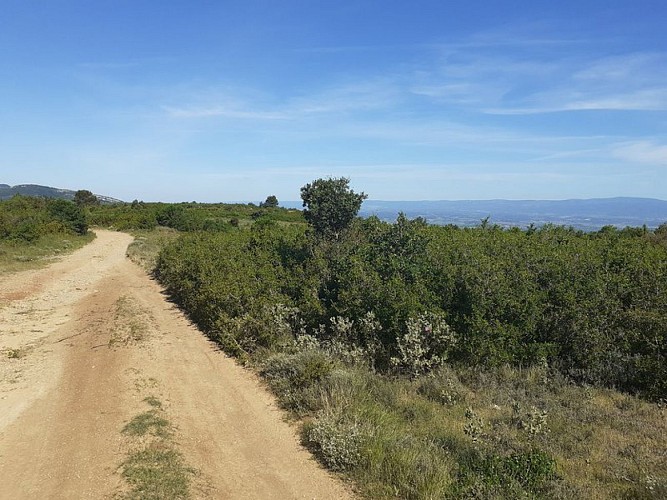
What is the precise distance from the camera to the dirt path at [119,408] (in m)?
4.98

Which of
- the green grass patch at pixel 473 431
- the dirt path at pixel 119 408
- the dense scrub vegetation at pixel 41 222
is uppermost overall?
the dense scrub vegetation at pixel 41 222

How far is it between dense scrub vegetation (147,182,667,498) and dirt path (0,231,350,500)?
51cm

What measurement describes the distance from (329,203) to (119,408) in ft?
26.1

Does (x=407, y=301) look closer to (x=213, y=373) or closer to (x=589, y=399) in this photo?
(x=589, y=399)

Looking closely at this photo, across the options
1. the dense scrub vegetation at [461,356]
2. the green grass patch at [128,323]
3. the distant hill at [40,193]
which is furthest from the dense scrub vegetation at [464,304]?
the distant hill at [40,193]

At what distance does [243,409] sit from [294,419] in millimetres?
875

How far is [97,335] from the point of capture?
33.9 feet

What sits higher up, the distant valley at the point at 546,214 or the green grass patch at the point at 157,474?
the distant valley at the point at 546,214

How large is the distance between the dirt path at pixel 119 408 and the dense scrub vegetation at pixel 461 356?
51cm

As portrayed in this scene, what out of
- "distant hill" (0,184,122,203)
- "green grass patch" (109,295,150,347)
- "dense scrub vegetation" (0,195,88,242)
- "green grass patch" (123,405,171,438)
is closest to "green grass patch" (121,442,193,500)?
"green grass patch" (123,405,171,438)

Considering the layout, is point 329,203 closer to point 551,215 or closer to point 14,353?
point 14,353

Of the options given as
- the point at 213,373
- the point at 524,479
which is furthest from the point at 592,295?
the point at 213,373

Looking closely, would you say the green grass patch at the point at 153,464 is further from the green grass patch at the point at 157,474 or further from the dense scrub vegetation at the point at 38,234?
the dense scrub vegetation at the point at 38,234

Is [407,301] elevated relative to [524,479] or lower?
elevated
